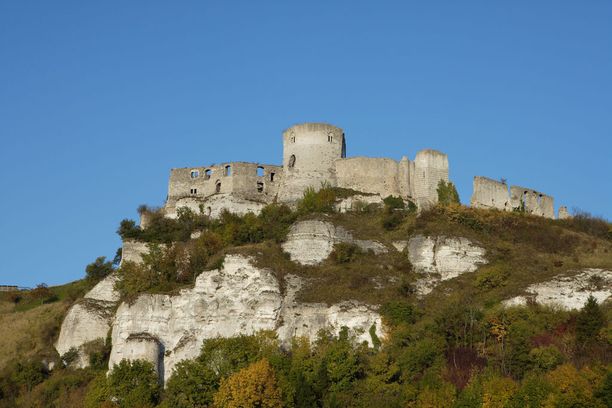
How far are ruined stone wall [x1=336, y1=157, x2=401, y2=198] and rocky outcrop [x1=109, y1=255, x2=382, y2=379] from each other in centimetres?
1148

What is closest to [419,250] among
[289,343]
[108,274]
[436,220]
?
[436,220]

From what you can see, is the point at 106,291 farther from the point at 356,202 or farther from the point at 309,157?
the point at 356,202

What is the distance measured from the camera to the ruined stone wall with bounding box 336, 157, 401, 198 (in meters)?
75.9

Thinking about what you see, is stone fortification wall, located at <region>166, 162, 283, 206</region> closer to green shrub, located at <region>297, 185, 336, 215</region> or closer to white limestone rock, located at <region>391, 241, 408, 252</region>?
green shrub, located at <region>297, 185, 336, 215</region>

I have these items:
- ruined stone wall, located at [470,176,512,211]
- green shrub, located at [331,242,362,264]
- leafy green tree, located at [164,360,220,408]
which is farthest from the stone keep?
leafy green tree, located at [164,360,220,408]

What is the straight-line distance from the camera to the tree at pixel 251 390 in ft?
184

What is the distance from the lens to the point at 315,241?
69.6m

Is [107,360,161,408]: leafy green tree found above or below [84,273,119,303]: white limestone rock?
below

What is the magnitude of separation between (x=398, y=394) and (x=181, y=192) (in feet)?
90.4

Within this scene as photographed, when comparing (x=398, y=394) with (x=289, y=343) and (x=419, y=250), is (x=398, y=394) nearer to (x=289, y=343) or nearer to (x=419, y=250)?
(x=289, y=343)

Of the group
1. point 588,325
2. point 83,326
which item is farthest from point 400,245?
point 83,326

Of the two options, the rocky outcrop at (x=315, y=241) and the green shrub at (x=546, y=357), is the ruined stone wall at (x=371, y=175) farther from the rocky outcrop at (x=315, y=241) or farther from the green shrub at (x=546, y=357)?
the green shrub at (x=546, y=357)

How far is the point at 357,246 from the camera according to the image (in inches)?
2756

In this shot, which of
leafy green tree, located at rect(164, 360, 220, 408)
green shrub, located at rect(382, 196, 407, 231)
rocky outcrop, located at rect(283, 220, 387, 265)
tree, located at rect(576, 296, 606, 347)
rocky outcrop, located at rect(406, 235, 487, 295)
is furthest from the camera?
green shrub, located at rect(382, 196, 407, 231)
